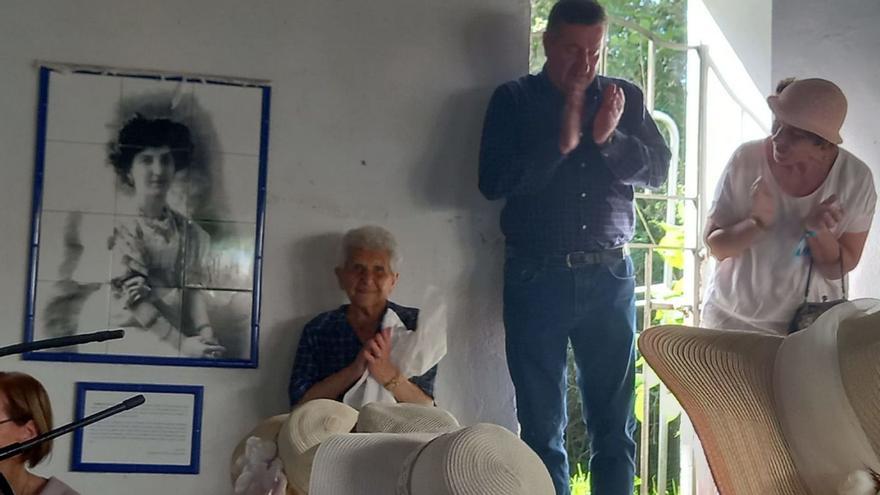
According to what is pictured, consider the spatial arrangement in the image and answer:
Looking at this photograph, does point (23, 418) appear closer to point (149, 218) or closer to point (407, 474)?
point (149, 218)

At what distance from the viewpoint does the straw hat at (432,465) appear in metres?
0.75

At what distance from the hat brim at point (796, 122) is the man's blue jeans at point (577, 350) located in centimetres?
48

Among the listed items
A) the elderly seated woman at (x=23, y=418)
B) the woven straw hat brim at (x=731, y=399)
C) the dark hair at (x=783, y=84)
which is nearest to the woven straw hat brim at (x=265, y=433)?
the elderly seated woman at (x=23, y=418)

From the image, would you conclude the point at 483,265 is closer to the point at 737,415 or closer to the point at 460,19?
the point at 460,19

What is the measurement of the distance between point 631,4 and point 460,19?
0.68m

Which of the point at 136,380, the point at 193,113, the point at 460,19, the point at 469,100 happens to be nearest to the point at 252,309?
the point at 136,380

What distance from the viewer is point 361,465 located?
876 mm

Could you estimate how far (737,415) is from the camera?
1113 mm

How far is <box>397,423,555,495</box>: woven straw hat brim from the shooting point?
0.74m

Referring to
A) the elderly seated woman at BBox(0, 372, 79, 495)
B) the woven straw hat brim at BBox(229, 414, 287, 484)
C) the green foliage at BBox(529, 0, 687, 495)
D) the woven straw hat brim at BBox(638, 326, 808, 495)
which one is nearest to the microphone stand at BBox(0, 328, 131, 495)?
the woven straw hat brim at BBox(229, 414, 287, 484)

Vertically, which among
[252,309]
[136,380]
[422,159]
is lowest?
[136,380]

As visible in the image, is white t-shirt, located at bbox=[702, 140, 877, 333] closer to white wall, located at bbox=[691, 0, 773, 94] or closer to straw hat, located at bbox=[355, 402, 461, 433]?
white wall, located at bbox=[691, 0, 773, 94]

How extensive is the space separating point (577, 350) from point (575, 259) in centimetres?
22

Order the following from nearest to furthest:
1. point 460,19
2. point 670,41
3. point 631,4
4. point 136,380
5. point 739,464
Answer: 1. point 739,464
2. point 136,380
3. point 460,19
4. point 670,41
5. point 631,4
